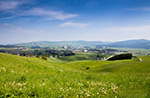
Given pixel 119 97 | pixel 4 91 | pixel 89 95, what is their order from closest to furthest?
pixel 4 91
pixel 89 95
pixel 119 97

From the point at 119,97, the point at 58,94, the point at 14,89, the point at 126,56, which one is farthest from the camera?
the point at 126,56

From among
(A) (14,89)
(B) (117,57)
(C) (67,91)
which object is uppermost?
(A) (14,89)

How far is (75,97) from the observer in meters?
7.85

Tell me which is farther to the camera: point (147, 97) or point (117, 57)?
point (117, 57)

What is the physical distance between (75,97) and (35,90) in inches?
110

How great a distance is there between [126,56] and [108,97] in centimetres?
9535

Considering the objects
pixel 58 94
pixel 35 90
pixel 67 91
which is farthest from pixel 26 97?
pixel 67 91

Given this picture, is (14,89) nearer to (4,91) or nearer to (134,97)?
(4,91)

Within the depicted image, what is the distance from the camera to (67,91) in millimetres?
8547

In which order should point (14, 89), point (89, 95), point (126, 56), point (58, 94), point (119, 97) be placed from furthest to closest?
point (126, 56) → point (119, 97) → point (89, 95) → point (58, 94) → point (14, 89)

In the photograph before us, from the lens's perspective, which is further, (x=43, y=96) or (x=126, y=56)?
(x=126, y=56)

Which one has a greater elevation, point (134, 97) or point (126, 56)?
point (134, 97)

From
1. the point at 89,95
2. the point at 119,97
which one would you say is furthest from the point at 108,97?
the point at 89,95

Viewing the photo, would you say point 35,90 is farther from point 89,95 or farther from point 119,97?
point 119,97
